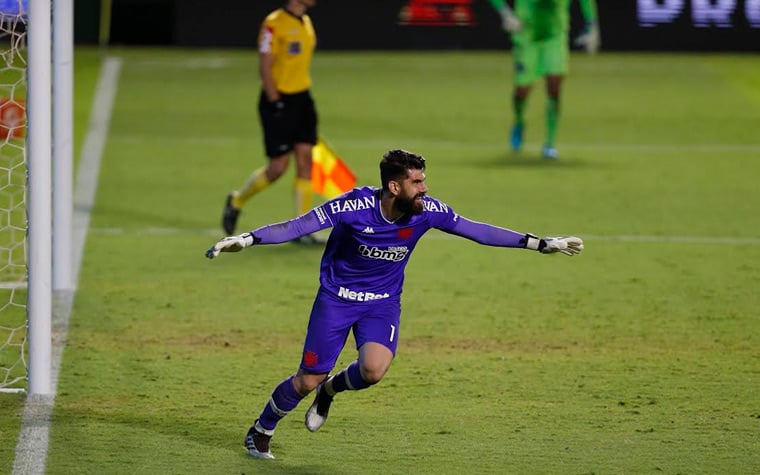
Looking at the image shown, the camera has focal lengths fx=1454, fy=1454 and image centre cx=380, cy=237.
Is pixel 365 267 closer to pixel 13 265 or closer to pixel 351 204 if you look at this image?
pixel 351 204

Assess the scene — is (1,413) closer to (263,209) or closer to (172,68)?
(263,209)

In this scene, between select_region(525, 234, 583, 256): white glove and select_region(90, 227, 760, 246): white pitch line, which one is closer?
select_region(525, 234, 583, 256): white glove

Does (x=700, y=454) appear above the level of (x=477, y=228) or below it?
below

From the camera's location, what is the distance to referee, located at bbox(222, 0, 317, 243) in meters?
12.6

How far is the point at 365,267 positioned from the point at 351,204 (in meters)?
0.34

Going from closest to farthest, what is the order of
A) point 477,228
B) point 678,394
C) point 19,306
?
point 477,228 < point 678,394 < point 19,306

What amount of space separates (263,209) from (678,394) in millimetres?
6677

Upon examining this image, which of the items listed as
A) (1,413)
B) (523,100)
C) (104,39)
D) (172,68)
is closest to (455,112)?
(523,100)

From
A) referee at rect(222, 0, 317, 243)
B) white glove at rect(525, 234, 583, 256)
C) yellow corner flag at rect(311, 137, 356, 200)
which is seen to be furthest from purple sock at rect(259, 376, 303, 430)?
yellow corner flag at rect(311, 137, 356, 200)

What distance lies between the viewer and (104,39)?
81.7ft

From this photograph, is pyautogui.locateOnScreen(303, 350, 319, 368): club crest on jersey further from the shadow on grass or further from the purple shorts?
the shadow on grass

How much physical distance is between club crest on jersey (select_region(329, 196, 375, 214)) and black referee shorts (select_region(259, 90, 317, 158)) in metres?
5.62

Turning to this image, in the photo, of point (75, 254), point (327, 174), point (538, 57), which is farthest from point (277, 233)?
point (538, 57)

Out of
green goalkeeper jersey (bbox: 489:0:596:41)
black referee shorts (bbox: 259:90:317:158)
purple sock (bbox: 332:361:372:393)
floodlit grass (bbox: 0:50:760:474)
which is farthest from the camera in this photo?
green goalkeeper jersey (bbox: 489:0:596:41)
